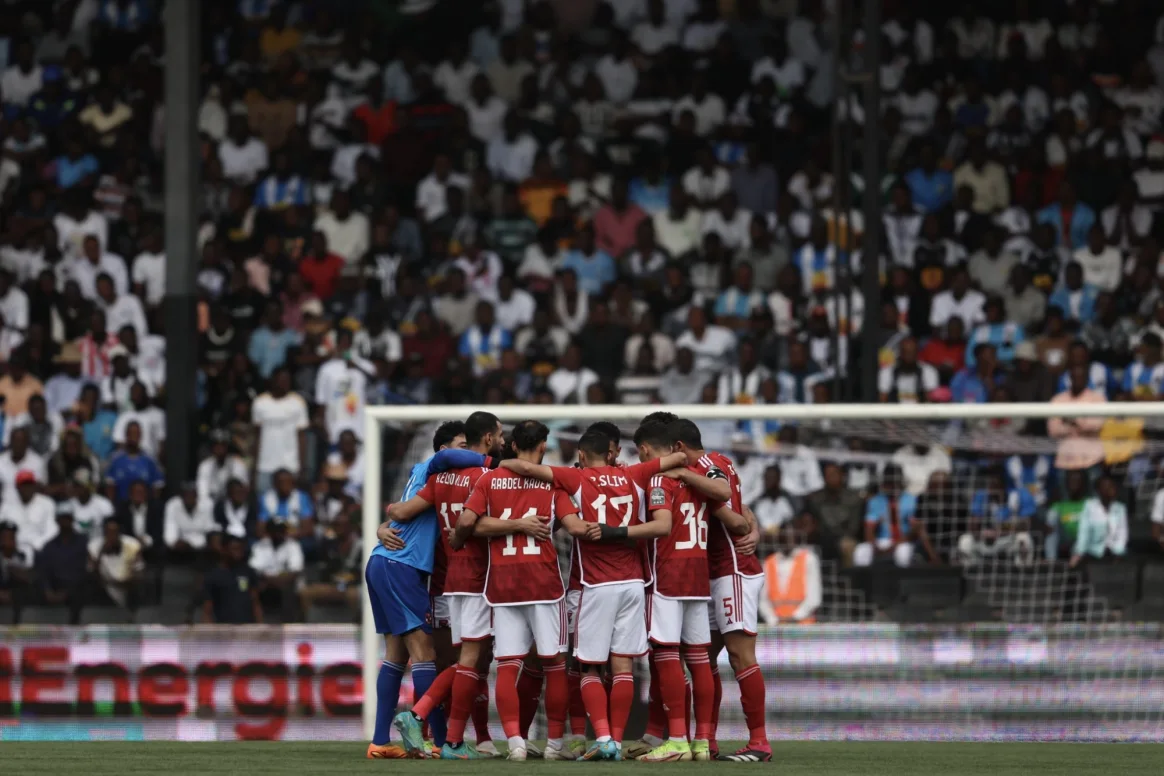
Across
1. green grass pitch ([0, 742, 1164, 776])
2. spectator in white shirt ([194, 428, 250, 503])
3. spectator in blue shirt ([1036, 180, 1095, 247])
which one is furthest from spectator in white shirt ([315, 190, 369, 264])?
green grass pitch ([0, 742, 1164, 776])

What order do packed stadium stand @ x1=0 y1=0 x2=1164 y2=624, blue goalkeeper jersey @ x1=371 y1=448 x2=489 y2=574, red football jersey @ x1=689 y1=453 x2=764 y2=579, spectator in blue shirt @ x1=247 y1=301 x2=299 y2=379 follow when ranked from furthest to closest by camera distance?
spectator in blue shirt @ x1=247 y1=301 x2=299 y2=379 → packed stadium stand @ x1=0 y1=0 x2=1164 y2=624 → blue goalkeeper jersey @ x1=371 y1=448 x2=489 y2=574 → red football jersey @ x1=689 y1=453 x2=764 y2=579

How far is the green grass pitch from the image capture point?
8648 millimetres

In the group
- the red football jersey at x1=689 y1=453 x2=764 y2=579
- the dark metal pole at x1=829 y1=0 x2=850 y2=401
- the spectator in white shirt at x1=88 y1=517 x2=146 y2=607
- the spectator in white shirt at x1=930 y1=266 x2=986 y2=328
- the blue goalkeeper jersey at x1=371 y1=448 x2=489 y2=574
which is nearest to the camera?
the red football jersey at x1=689 y1=453 x2=764 y2=579

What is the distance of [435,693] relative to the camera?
9453mm

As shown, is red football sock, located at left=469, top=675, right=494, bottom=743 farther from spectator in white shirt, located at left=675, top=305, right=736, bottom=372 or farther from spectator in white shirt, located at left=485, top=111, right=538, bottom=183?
spectator in white shirt, located at left=485, top=111, right=538, bottom=183

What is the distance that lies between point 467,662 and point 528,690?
565 millimetres

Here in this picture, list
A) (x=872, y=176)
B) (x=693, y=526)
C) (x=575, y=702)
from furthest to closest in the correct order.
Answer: (x=872, y=176), (x=575, y=702), (x=693, y=526)

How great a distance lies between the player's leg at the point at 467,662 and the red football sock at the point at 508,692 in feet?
0.60

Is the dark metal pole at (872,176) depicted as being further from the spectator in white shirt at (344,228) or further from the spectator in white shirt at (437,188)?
the spectator in white shirt at (344,228)

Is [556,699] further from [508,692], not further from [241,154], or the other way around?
[241,154]

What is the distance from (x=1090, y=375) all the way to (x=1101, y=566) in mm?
3658

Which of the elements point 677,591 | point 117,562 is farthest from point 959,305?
point 677,591

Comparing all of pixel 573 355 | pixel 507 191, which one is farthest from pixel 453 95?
pixel 573 355

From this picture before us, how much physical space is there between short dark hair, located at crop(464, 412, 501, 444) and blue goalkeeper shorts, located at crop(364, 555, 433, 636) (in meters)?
0.69
